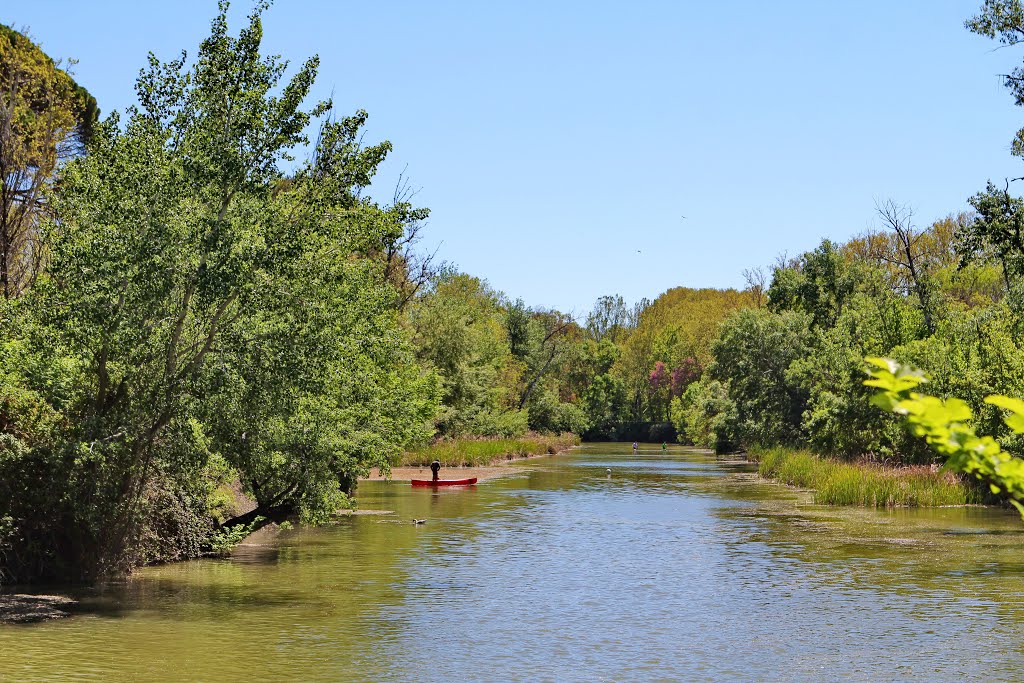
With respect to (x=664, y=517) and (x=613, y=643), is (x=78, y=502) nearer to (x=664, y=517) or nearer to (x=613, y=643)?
(x=613, y=643)

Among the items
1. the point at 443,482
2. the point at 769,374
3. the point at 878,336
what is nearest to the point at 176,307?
the point at 443,482

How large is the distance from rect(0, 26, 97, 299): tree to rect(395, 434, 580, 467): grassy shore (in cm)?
3298

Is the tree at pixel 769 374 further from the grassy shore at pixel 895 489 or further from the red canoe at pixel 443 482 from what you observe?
the red canoe at pixel 443 482

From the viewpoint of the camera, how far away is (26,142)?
32500 millimetres

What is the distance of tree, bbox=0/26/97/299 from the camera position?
3016 centimetres

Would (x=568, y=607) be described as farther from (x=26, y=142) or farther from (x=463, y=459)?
(x=463, y=459)

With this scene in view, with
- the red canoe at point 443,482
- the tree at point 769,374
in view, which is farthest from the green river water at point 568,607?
the tree at point 769,374

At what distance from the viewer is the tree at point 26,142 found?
98.9 ft

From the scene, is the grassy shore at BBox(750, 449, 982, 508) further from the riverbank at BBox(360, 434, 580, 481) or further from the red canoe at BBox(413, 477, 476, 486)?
the riverbank at BBox(360, 434, 580, 481)

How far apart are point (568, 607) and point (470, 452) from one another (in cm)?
4878

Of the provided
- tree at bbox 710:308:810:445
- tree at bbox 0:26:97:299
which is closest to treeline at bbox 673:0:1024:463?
tree at bbox 710:308:810:445

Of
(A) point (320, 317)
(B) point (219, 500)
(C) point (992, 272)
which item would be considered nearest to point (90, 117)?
(B) point (219, 500)

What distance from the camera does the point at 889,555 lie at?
27750 mm

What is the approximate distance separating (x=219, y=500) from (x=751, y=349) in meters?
49.9
